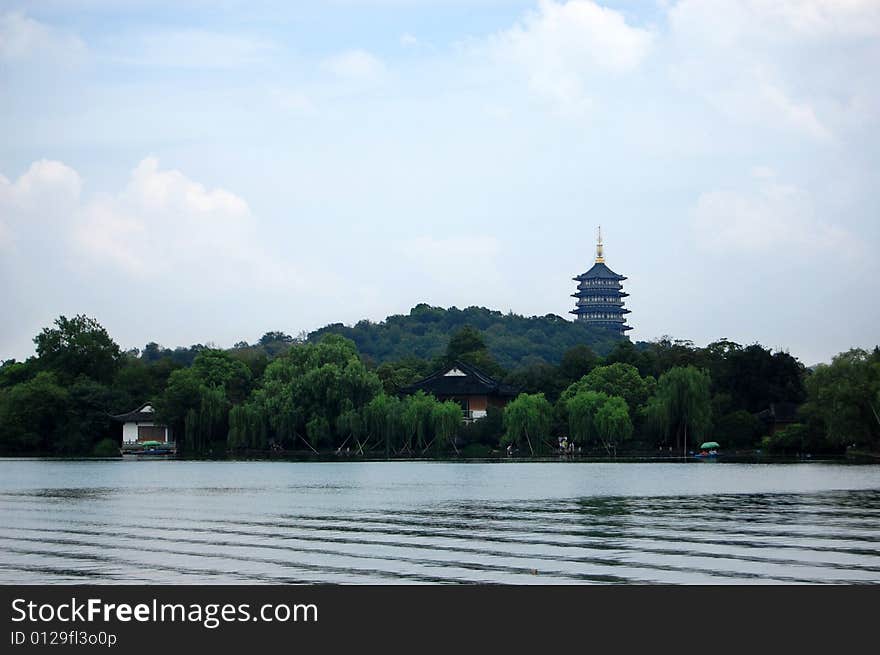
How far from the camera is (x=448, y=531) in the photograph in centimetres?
1794

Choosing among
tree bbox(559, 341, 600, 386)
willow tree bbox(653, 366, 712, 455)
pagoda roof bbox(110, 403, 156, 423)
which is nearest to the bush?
pagoda roof bbox(110, 403, 156, 423)

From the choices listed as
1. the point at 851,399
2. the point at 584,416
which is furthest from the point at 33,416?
the point at 851,399

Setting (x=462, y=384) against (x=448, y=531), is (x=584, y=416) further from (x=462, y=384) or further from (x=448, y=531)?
(x=448, y=531)

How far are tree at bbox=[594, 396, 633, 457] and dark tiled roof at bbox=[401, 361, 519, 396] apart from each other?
14.4 metres

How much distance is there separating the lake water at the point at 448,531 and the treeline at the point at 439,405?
1928 cm

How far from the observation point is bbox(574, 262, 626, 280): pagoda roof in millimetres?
128625

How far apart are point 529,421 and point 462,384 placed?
14369 mm

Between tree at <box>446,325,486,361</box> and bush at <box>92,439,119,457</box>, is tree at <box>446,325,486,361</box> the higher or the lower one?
the higher one

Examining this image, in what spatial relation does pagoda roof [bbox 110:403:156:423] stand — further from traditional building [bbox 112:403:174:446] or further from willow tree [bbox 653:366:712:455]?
willow tree [bbox 653:366:712:455]

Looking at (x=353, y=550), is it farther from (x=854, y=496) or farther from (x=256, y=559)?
(x=854, y=496)

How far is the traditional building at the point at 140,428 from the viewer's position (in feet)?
224

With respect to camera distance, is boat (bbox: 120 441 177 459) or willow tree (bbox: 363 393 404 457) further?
boat (bbox: 120 441 177 459)
